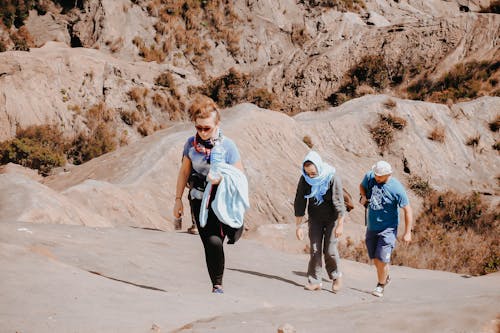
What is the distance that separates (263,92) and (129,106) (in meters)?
7.43

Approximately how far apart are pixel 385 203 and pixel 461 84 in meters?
23.5

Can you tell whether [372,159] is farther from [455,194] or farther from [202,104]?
[202,104]

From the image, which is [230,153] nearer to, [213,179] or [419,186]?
[213,179]

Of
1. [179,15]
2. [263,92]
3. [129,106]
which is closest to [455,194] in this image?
[263,92]

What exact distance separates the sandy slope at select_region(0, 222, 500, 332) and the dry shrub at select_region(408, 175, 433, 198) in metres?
11.6

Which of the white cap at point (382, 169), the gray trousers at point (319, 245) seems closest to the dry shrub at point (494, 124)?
the white cap at point (382, 169)

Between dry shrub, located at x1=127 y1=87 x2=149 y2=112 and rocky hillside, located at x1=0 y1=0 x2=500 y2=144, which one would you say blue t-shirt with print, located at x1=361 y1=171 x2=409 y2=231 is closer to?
rocky hillside, located at x1=0 y1=0 x2=500 y2=144

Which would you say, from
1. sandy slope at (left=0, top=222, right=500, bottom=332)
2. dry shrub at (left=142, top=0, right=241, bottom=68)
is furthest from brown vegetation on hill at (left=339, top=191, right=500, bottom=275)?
dry shrub at (left=142, top=0, right=241, bottom=68)

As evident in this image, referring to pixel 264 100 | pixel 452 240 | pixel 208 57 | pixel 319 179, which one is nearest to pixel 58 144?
pixel 264 100

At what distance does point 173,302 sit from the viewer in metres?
4.43

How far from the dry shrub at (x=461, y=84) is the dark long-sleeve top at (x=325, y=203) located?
21.6 meters

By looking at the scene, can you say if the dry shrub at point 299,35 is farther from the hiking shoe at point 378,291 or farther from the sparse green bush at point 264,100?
the hiking shoe at point 378,291

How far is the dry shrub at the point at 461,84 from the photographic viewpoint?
27.1 m

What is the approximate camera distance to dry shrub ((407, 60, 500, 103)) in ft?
89.0
